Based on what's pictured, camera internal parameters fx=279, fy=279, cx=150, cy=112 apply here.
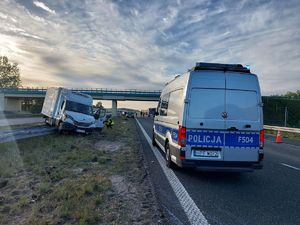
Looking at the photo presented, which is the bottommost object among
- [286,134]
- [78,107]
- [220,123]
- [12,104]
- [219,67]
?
[286,134]

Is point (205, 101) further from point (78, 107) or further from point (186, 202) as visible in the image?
point (78, 107)

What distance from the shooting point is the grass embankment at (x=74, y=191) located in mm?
4473

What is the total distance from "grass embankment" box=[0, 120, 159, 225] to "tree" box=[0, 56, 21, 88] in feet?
351

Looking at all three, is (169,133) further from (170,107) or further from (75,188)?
Result: (75,188)

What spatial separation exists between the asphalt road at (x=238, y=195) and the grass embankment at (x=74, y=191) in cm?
43

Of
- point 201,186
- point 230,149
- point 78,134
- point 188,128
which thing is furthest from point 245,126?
point 78,134

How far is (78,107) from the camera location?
64.9 ft

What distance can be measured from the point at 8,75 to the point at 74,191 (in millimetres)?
113691

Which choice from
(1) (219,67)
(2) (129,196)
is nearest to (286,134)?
(1) (219,67)

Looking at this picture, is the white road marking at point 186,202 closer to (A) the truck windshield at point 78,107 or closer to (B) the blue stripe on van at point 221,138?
(B) the blue stripe on van at point 221,138

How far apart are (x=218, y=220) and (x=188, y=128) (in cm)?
279

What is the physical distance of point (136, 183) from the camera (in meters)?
6.70

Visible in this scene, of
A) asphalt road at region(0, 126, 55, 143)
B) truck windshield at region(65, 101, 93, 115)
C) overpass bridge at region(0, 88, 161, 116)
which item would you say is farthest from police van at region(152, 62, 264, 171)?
overpass bridge at region(0, 88, 161, 116)

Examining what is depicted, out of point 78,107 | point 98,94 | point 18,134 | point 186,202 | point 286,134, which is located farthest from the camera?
point 98,94
